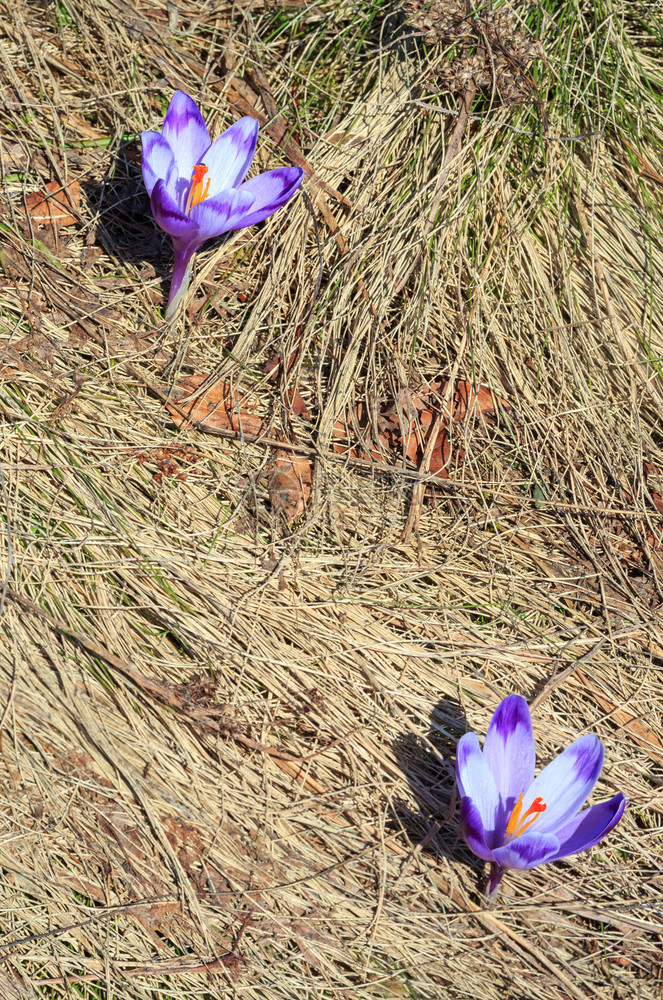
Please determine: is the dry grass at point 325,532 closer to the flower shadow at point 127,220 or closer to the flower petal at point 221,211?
the flower shadow at point 127,220

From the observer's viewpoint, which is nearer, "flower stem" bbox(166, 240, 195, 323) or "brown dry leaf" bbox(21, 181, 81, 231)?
"flower stem" bbox(166, 240, 195, 323)

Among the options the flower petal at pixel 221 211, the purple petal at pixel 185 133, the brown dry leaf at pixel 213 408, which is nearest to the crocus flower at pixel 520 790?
the brown dry leaf at pixel 213 408

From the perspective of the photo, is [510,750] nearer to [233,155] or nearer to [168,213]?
[168,213]

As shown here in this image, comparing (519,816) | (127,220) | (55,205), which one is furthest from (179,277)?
(519,816)

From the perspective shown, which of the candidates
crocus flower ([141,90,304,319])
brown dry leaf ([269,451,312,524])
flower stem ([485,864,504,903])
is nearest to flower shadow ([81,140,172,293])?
crocus flower ([141,90,304,319])

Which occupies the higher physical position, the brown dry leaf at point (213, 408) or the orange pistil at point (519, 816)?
the brown dry leaf at point (213, 408)

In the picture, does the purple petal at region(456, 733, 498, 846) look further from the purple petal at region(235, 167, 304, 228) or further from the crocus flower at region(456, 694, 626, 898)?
the purple petal at region(235, 167, 304, 228)
